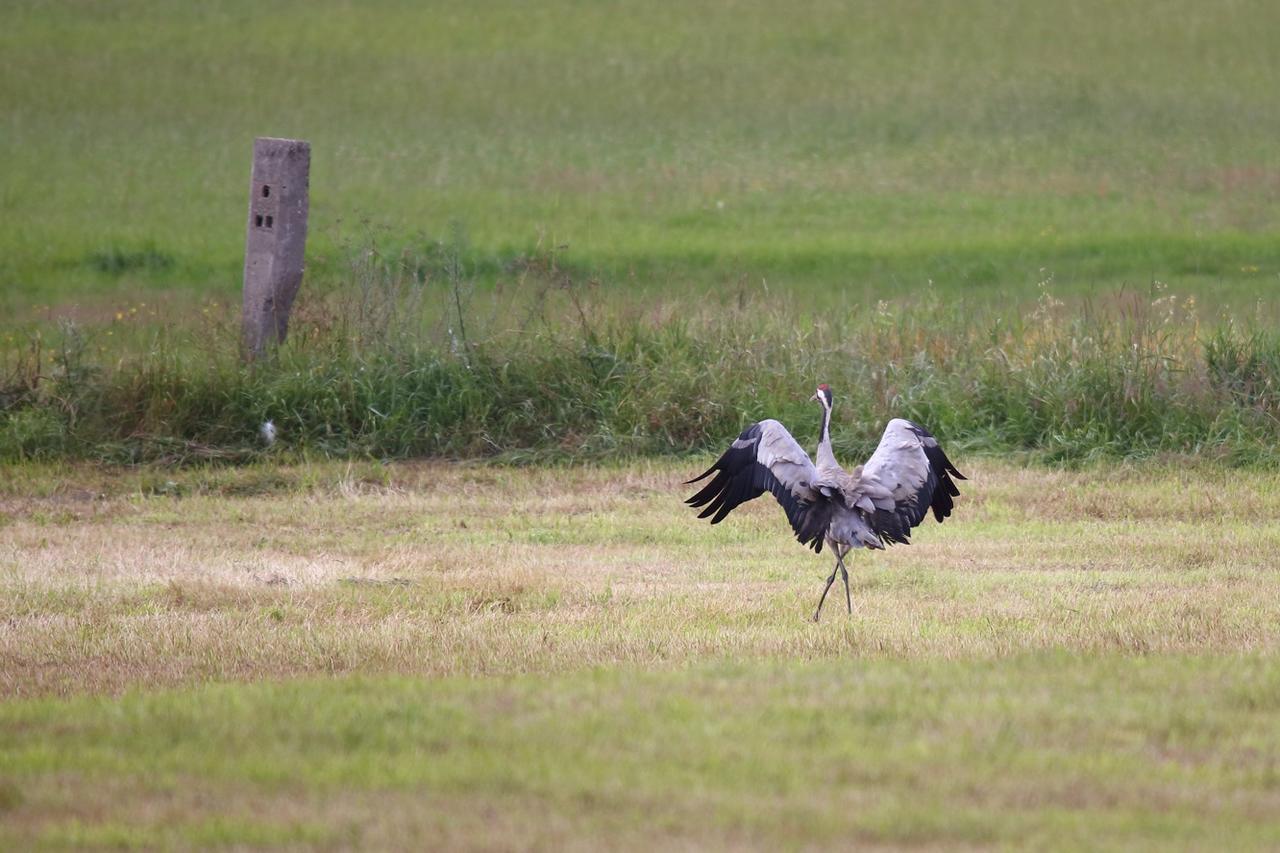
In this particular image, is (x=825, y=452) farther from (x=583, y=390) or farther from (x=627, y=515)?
(x=583, y=390)

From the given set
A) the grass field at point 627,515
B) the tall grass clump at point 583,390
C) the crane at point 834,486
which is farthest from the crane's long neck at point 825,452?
the tall grass clump at point 583,390

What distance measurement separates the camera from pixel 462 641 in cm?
702

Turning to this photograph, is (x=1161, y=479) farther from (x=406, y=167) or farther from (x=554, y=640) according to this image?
(x=406, y=167)

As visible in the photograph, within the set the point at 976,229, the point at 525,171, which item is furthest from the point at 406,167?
the point at 976,229

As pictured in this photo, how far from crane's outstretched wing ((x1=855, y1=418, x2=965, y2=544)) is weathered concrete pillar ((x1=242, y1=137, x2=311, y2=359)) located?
5890mm

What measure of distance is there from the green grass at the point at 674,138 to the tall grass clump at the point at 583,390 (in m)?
4.08

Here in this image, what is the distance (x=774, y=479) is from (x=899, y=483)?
1.92ft

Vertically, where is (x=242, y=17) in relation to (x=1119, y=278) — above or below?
above

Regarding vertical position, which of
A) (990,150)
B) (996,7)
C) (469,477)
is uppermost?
(996,7)

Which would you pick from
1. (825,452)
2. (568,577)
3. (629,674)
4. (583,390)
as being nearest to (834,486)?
(825,452)

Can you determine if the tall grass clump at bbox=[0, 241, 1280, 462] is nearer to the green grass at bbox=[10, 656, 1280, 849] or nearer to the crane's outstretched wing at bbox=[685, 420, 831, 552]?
the crane's outstretched wing at bbox=[685, 420, 831, 552]

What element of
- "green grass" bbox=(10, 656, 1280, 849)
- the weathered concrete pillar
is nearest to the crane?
"green grass" bbox=(10, 656, 1280, 849)

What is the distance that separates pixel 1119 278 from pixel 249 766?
1833 centimetres

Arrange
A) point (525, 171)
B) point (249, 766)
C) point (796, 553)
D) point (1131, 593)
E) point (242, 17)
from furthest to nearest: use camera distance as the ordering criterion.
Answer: point (242, 17) → point (525, 171) → point (796, 553) → point (1131, 593) → point (249, 766)
